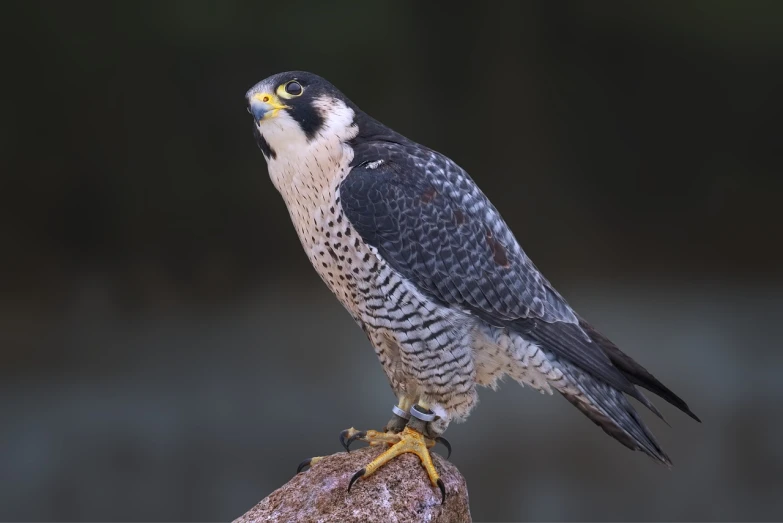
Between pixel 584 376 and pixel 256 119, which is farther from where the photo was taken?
pixel 584 376

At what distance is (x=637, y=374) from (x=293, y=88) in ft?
4.57

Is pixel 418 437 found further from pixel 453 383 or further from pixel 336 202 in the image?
pixel 336 202

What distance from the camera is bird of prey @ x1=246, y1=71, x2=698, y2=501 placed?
2643 millimetres

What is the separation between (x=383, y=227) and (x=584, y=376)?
801 mm

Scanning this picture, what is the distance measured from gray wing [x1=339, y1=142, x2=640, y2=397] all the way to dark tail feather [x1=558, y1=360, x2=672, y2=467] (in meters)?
0.04

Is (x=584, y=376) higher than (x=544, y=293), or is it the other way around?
(x=544, y=293)

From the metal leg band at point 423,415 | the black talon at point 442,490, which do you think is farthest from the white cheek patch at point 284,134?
the black talon at point 442,490

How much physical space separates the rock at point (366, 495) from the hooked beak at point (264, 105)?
1132mm

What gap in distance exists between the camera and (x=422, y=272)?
266 cm

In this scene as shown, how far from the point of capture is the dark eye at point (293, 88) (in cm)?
261

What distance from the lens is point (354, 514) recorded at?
269cm

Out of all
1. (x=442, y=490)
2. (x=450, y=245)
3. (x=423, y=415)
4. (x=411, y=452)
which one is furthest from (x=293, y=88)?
(x=442, y=490)

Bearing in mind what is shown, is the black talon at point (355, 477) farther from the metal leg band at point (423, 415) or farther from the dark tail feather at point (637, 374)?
the dark tail feather at point (637, 374)

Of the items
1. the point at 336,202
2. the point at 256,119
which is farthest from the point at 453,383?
the point at 256,119
